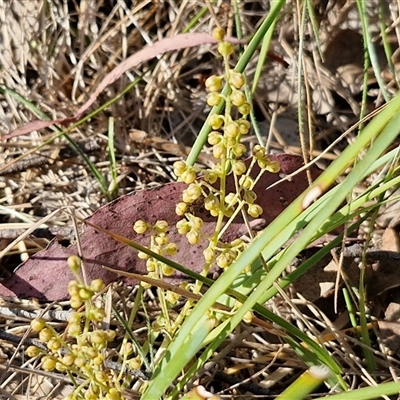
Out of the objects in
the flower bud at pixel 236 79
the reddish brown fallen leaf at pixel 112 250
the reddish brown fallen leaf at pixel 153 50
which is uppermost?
the flower bud at pixel 236 79

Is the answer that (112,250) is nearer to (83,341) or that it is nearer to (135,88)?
(83,341)

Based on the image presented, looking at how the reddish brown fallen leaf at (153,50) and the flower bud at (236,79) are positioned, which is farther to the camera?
the reddish brown fallen leaf at (153,50)

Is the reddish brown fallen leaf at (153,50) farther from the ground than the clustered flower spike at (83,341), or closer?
farther from the ground

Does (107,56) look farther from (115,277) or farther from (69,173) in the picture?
(115,277)

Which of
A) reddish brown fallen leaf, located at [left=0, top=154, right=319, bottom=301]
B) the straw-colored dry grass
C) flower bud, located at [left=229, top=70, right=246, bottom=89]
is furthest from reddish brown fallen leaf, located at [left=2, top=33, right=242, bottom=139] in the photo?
flower bud, located at [left=229, top=70, right=246, bottom=89]

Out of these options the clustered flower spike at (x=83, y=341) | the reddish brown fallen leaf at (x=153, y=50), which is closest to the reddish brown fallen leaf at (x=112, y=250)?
the clustered flower spike at (x=83, y=341)

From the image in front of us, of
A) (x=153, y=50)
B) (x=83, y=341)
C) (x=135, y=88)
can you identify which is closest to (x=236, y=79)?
(x=83, y=341)

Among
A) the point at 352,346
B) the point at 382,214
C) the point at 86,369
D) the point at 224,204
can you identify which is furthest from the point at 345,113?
the point at 86,369

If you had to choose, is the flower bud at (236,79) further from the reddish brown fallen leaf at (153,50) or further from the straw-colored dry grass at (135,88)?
the straw-colored dry grass at (135,88)
